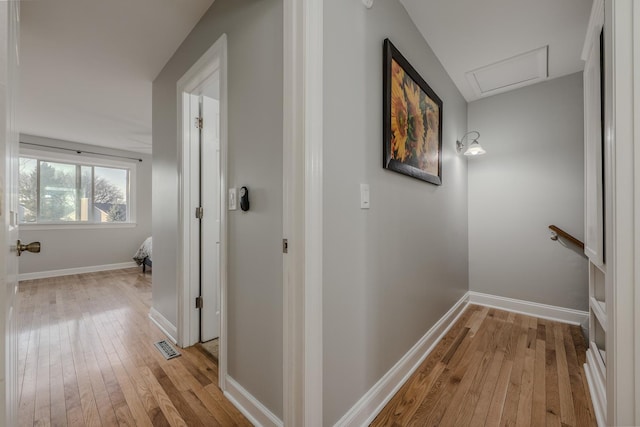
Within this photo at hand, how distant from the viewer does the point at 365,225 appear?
1350 millimetres

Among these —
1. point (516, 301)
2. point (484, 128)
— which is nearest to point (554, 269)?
point (516, 301)

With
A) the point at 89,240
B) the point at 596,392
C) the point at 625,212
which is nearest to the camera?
the point at 625,212

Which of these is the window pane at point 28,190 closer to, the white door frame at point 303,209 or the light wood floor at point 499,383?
the white door frame at point 303,209

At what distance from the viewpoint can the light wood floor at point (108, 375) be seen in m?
1.36

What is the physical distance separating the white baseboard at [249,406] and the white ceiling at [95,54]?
7.91ft

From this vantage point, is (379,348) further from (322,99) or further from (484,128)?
(484,128)

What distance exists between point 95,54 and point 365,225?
275cm

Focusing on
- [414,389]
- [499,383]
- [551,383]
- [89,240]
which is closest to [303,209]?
[414,389]

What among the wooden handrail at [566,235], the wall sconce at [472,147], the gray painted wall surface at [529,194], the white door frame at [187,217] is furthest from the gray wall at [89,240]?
the wooden handrail at [566,235]

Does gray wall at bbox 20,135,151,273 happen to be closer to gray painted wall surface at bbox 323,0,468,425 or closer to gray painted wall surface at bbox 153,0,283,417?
gray painted wall surface at bbox 153,0,283,417

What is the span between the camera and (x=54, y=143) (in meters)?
4.47

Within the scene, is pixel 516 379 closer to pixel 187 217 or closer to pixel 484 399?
pixel 484 399

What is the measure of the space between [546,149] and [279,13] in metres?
2.88

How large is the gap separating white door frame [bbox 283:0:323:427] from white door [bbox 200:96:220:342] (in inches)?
51.5
